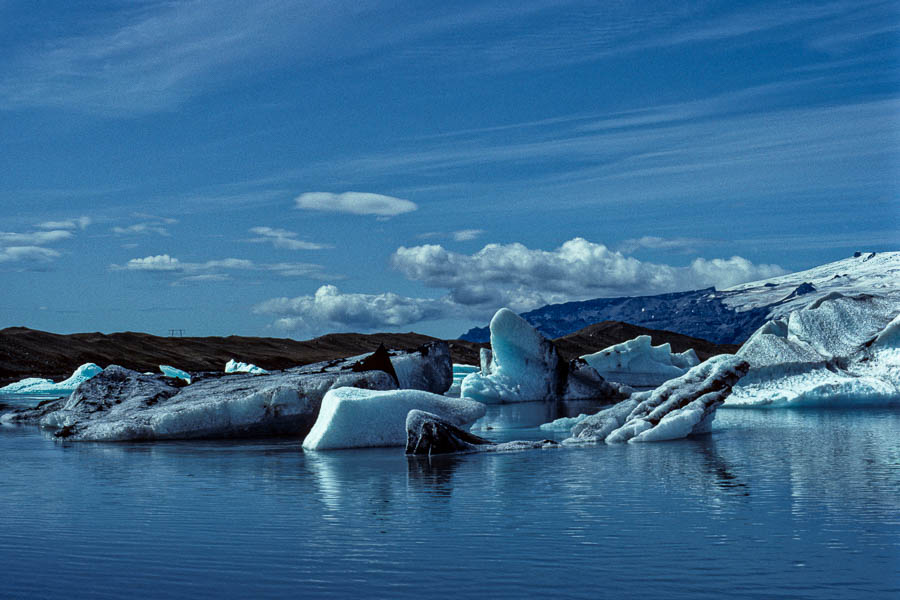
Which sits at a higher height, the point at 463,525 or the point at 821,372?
the point at 821,372

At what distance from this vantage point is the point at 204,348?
78312 millimetres

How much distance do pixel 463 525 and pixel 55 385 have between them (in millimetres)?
41155

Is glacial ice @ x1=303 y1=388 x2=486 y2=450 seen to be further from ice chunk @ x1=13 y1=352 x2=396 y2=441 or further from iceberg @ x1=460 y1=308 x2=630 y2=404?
iceberg @ x1=460 y1=308 x2=630 y2=404

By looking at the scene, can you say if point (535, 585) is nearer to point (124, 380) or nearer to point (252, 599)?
point (252, 599)

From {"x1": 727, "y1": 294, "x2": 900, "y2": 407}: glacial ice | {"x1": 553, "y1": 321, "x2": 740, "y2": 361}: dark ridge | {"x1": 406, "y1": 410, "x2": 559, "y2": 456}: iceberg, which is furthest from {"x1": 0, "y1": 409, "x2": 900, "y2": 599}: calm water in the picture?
{"x1": 553, "y1": 321, "x2": 740, "y2": 361}: dark ridge

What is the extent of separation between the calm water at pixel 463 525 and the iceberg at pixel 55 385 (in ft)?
104

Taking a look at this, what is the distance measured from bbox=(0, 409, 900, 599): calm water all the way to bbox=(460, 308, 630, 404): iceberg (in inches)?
643

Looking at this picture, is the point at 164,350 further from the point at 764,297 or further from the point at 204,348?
the point at 764,297

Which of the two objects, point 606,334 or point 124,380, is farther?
point 606,334

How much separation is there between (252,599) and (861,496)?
5732mm

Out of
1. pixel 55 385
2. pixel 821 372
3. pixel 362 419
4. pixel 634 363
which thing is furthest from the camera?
pixel 55 385

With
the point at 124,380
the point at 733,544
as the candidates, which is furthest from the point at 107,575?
the point at 124,380

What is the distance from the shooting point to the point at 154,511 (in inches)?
328

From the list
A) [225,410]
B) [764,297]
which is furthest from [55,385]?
[764,297]
